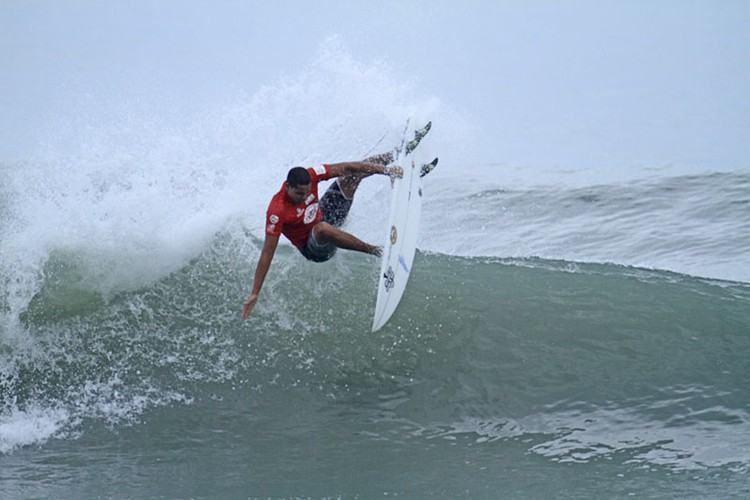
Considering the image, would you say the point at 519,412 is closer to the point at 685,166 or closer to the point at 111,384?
the point at 111,384

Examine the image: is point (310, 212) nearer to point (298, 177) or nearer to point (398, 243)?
point (298, 177)

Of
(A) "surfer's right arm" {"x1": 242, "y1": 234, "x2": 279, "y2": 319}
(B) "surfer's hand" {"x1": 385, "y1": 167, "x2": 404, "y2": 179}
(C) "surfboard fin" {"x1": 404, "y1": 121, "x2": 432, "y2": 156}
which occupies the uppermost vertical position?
(C) "surfboard fin" {"x1": 404, "y1": 121, "x2": 432, "y2": 156}

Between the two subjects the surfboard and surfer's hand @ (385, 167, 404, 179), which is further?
surfer's hand @ (385, 167, 404, 179)

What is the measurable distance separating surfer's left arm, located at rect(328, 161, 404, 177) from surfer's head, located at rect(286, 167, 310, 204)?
435 millimetres

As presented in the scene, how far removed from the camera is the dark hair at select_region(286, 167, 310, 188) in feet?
19.0

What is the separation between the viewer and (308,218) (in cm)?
630

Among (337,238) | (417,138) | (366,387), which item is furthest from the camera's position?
(417,138)

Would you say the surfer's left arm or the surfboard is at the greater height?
the surfer's left arm

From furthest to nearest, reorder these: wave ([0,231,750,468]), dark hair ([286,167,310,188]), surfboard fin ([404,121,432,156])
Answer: surfboard fin ([404,121,432,156]) → dark hair ([286,167,310,188]) → wave ([0,231,750,468])

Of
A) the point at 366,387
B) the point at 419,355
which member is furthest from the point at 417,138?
the point at 366,387

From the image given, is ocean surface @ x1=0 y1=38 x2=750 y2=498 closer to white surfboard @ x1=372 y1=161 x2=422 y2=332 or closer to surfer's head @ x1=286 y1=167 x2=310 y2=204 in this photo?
white surfboard @ x1=372 y1=161 x2=422 y2=332

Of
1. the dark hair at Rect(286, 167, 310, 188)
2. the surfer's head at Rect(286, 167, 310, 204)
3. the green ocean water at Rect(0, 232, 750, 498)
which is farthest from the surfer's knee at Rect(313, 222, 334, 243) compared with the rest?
the green ocean water at Rect(0, 232, 750, 498)

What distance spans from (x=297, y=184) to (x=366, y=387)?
167cm


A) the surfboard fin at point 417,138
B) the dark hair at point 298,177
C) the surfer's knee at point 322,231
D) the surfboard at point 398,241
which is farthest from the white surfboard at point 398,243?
the dark hair at point 298,177
